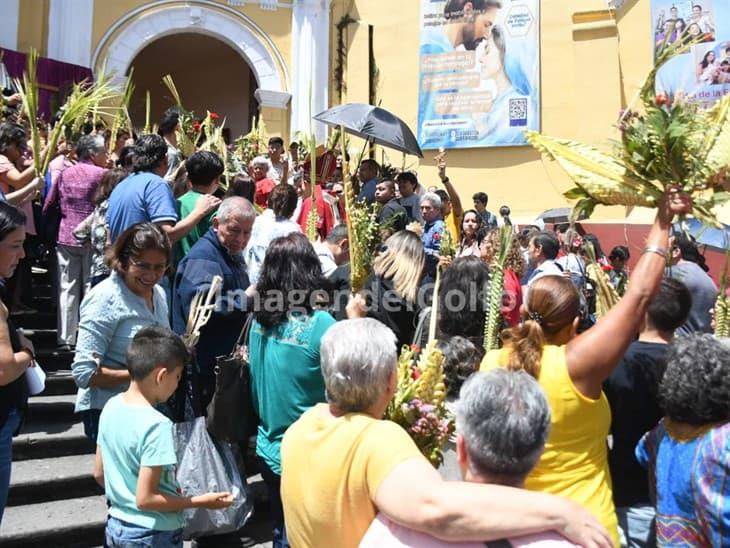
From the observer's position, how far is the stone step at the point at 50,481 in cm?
418

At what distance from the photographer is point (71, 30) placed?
46.1ft

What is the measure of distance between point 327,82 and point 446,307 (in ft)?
43.9

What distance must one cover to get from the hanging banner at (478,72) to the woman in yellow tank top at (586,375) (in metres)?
12.5

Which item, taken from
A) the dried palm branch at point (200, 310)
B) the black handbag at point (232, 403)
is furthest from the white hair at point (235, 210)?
the black handbag at point (232, 403)

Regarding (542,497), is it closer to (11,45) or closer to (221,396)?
(221,396)

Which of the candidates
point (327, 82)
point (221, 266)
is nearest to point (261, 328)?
point (221, 266)

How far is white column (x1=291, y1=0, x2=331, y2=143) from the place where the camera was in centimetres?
1566

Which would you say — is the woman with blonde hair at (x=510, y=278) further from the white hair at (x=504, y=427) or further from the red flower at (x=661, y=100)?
the white hair at (x=504, y=427)

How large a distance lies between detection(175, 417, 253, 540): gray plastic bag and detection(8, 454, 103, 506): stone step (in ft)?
4.01

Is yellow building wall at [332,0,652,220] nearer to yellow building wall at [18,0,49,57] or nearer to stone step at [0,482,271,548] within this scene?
yellow building wall at [18,0,49,57]

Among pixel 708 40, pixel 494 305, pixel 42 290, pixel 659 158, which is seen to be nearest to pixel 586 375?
pixel 659 158

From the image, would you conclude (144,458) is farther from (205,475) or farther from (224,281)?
(224,281)

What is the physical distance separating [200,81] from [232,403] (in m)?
17.8

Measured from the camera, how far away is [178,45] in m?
17.6
